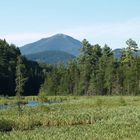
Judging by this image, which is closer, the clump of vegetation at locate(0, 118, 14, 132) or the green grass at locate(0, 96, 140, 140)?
the green grass at locate(0, 96, 140, 140)

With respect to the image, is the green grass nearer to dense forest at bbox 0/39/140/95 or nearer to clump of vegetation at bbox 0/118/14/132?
clump of vegetation at bbox 0/118/14/132

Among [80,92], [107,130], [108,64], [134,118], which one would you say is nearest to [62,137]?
[107,130]

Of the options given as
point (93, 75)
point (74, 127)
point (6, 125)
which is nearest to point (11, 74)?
point (93, 75)

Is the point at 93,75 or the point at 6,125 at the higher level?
the point at 93,75

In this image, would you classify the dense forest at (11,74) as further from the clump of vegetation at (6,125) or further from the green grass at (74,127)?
the clump of vegetation at (6,125)

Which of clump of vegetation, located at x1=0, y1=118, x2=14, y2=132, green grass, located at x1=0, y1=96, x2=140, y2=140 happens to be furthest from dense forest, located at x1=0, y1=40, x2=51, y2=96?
clump of vegetation, located at x1=0, y1=118, x2=14, y2=132

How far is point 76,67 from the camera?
468ft

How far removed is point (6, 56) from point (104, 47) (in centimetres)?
4511

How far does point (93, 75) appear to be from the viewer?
131 meters

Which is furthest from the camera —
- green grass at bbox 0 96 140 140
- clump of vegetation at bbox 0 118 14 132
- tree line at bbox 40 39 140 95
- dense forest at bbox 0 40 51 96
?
dense forest at bbox 0 40 51 96

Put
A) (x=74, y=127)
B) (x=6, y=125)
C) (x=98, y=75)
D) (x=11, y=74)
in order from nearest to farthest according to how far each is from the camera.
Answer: (x=74, y=127), (x=6, y=125), (x=98, y=75), (x=11, y=74)

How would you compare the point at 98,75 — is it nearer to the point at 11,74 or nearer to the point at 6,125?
the point at 11,74

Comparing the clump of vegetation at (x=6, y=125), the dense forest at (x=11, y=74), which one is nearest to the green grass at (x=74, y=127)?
the clump of vegetation at (x=6, y=125)

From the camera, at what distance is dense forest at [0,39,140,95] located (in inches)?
4828
